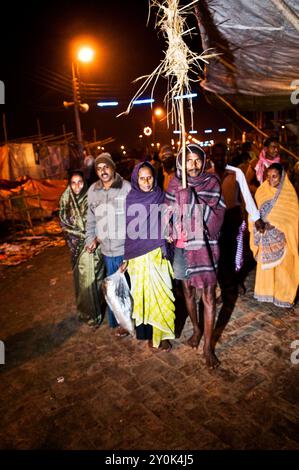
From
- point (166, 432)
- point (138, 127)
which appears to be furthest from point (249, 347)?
point (138, 127)

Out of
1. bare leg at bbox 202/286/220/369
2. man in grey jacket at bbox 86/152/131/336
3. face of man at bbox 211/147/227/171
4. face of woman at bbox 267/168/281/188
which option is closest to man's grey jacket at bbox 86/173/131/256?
man in grey jacket at bbox 86/152/131/336

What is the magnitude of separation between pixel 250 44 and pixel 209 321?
2860mm

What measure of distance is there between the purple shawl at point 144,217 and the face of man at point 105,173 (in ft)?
1.35

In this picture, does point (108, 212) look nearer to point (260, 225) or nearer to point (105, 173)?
point (105, 173)

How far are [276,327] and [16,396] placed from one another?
2969mm

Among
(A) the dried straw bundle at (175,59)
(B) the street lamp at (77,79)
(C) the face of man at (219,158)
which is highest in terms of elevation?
(B) the street lamp at (77,79)

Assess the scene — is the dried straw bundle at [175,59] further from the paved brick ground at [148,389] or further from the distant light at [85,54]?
the distant light at [85,54]

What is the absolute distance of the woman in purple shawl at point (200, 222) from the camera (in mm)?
3062

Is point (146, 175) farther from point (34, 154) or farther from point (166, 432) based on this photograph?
point (34, 154)

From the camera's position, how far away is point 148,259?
341 cm

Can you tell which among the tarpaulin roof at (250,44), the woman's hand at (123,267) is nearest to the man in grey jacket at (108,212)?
the woman's hand at (123,267)

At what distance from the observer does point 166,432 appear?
97.5 inches

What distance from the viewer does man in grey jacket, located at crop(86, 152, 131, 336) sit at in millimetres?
3664

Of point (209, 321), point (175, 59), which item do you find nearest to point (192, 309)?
point (209, 321)
